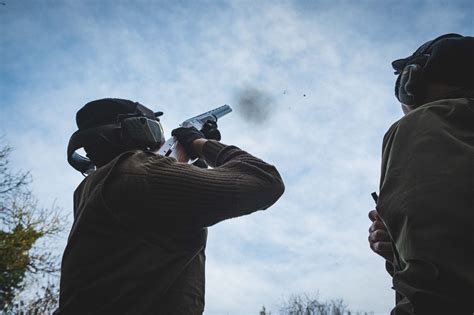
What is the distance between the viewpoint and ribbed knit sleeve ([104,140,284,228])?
2.25m

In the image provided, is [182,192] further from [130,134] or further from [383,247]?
[383,247]

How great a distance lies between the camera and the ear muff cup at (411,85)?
83.6 inches

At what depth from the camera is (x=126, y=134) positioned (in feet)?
9.24

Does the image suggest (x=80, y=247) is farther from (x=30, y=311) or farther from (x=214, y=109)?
(x=30, y=311)

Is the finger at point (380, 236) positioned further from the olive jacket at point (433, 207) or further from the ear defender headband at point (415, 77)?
the ear defender headband at point (415, 77)

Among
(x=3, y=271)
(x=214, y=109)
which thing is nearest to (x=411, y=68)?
(x=214, y=109)

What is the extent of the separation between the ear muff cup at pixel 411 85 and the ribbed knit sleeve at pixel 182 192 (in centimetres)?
88

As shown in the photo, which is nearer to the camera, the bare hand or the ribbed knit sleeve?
the bare hand

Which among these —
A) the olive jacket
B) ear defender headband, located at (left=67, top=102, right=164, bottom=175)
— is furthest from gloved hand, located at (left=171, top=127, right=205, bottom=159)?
the olive jacket

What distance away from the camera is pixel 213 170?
238cm

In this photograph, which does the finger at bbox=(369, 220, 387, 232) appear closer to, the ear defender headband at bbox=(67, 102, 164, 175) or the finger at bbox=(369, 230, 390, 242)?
the finger at bbox=(369, 230, 390, 242)

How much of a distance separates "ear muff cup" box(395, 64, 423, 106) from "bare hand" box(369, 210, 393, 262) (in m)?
0.69

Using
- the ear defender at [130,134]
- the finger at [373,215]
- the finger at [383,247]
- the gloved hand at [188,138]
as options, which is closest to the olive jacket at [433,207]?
the finger at [383,247]

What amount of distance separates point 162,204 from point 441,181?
1.43m
